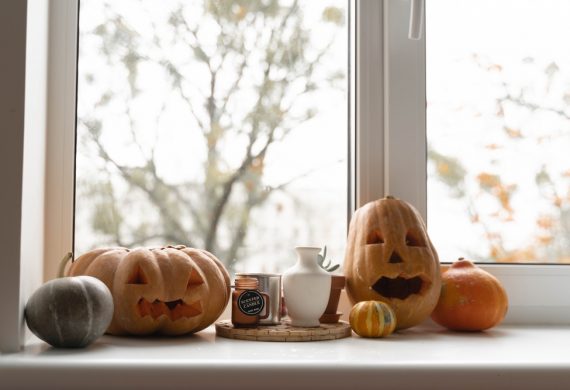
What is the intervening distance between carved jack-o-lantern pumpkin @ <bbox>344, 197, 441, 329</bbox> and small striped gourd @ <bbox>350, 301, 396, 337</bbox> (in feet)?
0.17

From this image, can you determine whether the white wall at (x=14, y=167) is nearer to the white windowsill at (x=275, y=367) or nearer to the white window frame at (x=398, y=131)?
the white windowsill at (x=275, y=367)

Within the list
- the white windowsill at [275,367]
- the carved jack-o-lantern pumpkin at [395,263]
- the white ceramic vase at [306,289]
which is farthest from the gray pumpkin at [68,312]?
the carved jack-o-lantern pumpkin at [395,263]

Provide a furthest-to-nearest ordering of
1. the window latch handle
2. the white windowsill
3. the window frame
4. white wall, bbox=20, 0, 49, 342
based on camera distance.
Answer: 1. the window frame
2. the window latch handle
3. white wall, bbox=20, 0, 49, 342
4. the white windowsill

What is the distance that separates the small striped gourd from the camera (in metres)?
1.33

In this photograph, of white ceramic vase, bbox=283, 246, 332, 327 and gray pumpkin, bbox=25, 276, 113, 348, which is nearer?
gray pumpkin, bbox=25, 276, 113, 348

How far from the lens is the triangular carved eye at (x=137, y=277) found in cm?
127

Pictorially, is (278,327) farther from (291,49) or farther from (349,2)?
(349,2)

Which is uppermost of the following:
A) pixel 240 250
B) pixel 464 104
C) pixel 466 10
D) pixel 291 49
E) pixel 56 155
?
pixel 466 10

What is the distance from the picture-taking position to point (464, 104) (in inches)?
65.2

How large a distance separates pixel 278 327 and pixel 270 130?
1.44ft

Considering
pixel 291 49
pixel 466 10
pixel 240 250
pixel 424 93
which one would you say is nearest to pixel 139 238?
pixel 240 250

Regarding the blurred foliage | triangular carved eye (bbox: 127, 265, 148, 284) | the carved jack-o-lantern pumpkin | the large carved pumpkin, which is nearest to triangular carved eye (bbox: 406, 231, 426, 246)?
the carved jack-o-lantern pumpkin

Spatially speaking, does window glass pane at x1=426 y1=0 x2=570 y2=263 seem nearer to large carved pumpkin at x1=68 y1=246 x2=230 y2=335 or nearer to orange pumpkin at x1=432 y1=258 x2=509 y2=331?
orange pumpkin at x1=432 y1=258 x2=509 y2=331

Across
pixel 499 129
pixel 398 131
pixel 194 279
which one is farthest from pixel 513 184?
pixel 194 279
